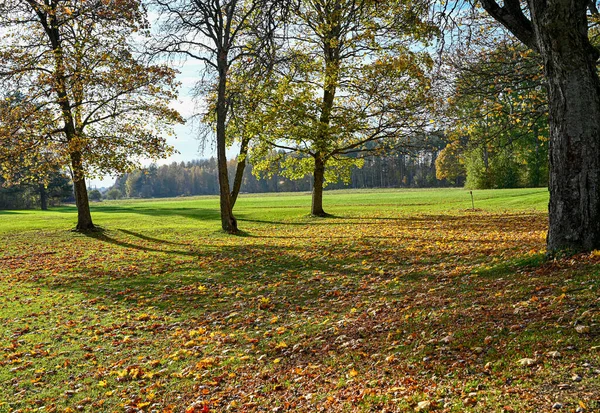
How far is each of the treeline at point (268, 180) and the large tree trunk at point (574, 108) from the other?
89354 mm

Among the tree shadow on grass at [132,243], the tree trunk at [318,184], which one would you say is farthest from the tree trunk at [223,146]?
the tree trunk at [318,184]

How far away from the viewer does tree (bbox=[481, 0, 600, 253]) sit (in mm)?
7000

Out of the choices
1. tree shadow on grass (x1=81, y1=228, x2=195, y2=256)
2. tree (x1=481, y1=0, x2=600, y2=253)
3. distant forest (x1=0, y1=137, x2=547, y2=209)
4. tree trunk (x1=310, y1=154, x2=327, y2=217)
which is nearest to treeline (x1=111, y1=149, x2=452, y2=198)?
distant forest (x1=0, y1=137, x2=547, y2=209)

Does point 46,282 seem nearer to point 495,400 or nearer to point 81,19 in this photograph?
point 495,400

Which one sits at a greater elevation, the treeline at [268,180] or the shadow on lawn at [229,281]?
the treeline at [268,180]

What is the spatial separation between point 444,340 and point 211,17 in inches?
667

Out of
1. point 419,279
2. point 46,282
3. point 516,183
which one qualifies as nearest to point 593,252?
point 419,279

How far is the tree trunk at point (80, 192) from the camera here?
20.1 meters

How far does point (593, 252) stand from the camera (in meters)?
7.11

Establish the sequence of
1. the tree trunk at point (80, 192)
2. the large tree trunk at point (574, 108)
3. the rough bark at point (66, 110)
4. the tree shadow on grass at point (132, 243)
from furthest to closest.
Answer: the tree trunk at point (80, 192)
the rough bark at point (66, 110)
the tree shadow on grass at point (132, 243)
the large tree trunk at point (574, 108)

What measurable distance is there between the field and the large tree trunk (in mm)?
864

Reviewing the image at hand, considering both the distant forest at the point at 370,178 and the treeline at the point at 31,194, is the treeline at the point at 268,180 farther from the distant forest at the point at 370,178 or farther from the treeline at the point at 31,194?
the treeline at the point at 31,194

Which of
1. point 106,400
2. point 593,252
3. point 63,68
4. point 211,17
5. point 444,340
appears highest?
point 211,17

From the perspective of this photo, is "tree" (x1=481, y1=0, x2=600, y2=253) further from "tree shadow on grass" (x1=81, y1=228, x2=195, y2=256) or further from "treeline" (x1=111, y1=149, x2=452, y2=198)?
"treeline" (x1=111, y1=149, x2=452, y2=198)
